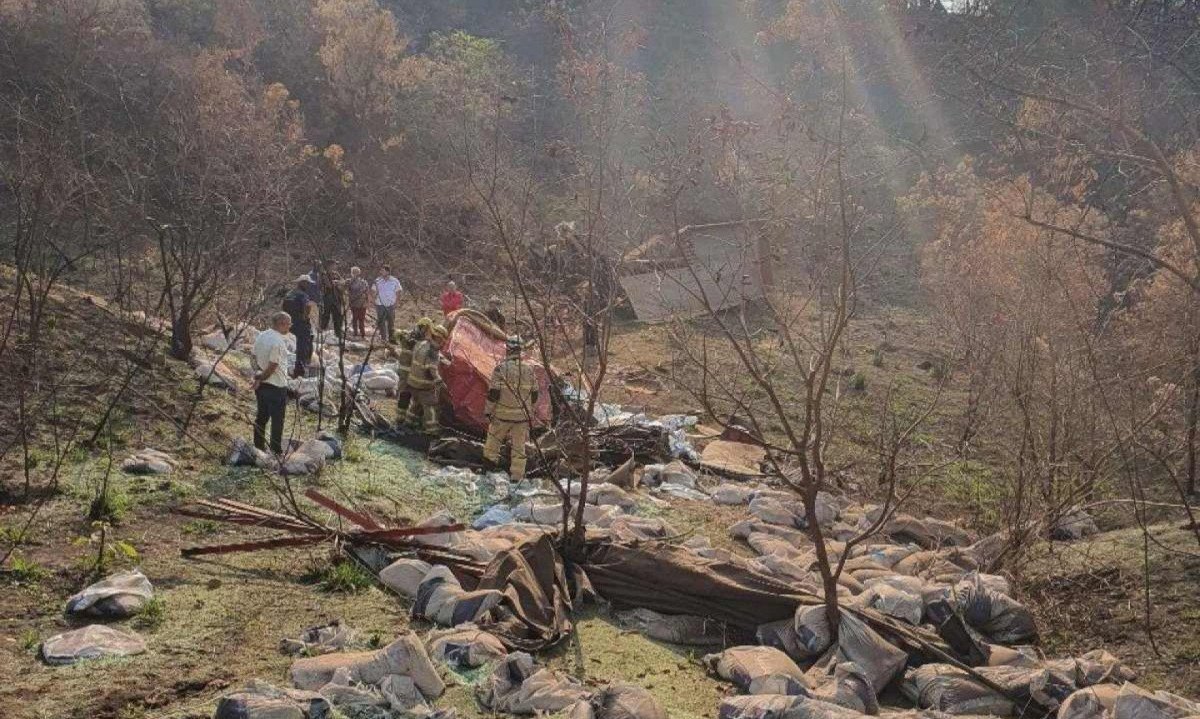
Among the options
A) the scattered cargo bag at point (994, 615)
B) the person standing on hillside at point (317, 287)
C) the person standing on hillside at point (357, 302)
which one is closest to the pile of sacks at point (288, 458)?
the scattered cargo bag at point (994, 615)

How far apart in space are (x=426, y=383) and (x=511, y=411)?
157cm

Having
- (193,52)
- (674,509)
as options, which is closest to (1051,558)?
(674,509)

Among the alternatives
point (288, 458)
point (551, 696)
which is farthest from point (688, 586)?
point (288, 458)

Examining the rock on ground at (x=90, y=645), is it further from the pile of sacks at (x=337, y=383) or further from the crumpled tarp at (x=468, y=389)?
the crumpled tarp at (x=468, y=389)

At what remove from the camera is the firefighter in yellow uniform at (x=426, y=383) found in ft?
29.3

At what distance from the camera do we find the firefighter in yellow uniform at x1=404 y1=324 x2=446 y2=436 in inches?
352

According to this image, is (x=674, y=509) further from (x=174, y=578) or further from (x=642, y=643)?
(x=174, y=578)

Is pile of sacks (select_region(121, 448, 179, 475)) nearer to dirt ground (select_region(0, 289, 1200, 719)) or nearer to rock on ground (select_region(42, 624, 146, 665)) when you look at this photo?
dirt ground (select_region(0, 289, 1200, 719))

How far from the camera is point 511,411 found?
304 inches

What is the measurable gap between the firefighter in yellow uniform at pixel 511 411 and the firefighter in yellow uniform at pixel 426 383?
1.18m

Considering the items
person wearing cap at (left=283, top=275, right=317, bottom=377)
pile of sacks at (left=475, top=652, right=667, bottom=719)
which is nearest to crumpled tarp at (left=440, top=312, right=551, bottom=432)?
person wearing cap at (left=283, top=275, right=317, bottom=377)

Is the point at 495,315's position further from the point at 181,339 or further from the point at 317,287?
the point at 317,287

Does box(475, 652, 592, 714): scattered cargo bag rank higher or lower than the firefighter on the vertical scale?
lower

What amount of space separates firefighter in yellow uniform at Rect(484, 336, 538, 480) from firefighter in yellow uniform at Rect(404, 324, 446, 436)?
3.87 feet
